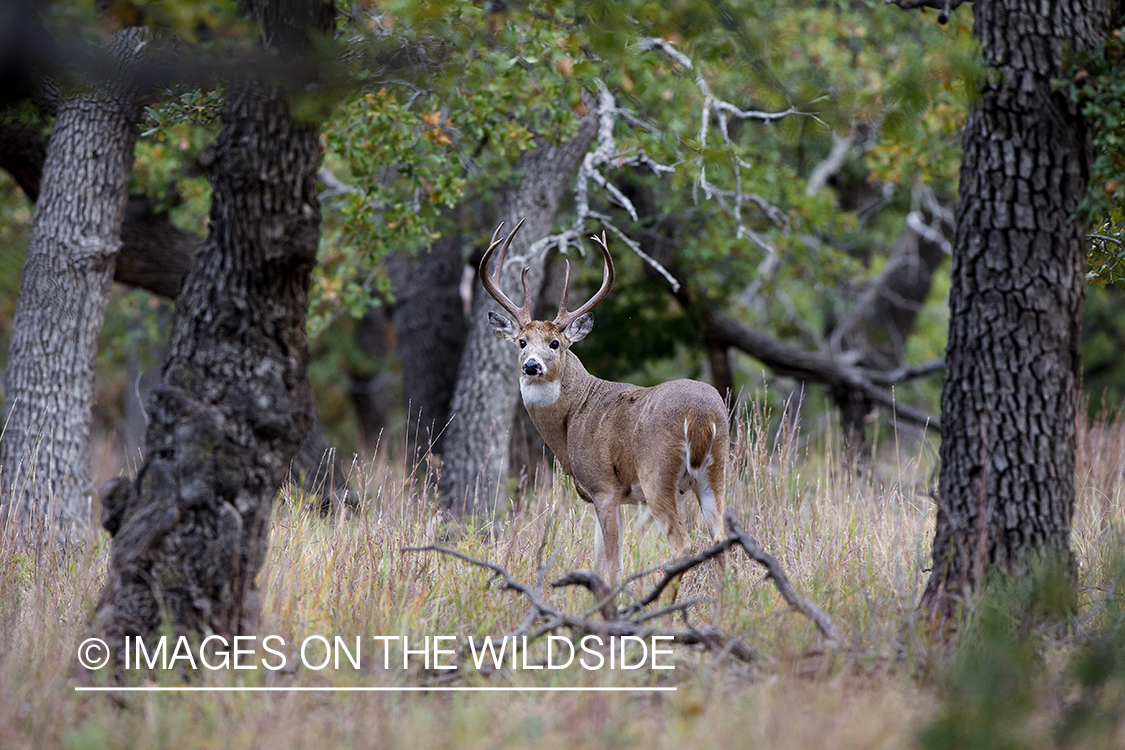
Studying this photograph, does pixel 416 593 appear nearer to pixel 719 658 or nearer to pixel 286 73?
pixel 719 658

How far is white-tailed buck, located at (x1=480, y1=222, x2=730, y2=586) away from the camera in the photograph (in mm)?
5945

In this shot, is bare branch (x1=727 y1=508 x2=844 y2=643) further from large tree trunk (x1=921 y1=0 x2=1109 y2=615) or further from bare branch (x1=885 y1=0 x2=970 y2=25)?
bare branch (x1=885 y1=0 x2=970 y2=25)

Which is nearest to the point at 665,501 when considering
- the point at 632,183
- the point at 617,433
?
the point at 617,433

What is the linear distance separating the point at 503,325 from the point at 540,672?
3.65 meters

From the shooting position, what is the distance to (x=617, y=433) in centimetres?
637

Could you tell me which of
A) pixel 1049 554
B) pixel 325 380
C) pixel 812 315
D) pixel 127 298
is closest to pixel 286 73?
pixel 1049 554

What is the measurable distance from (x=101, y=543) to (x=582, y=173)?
4099mm

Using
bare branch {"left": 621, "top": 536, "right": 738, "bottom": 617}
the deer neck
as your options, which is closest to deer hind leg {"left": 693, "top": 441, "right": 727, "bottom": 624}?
the deer neck

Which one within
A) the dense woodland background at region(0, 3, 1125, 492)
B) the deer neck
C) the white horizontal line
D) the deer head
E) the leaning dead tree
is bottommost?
the white horizontal line

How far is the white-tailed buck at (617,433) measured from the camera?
595 centimetres

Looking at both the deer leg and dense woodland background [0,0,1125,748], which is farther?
the deer leg

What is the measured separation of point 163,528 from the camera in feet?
12.5

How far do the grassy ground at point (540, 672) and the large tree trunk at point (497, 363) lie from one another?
97.2 inches
